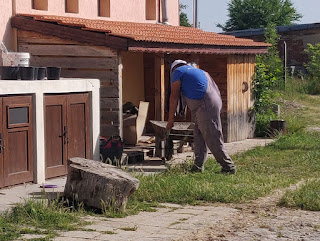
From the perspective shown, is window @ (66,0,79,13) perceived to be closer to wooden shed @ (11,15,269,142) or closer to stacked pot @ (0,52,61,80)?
wooden shed @ (11,15,269,142)

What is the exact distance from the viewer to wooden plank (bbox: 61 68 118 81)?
53.2ft

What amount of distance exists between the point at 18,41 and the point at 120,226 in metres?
7.88

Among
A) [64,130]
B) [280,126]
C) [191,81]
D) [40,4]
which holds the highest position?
[40,4]

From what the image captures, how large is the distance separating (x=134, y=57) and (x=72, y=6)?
2.26m

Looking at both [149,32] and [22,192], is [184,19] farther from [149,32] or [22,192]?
[22,192]

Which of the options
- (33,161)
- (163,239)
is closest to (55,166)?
(33,161)

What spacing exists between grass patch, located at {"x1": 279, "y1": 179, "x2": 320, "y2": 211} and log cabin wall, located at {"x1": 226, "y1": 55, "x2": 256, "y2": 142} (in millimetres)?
8442

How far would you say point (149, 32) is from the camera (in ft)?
60.8

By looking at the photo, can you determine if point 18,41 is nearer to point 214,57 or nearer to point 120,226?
point 214,57

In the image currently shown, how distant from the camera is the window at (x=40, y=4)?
59.6 feet

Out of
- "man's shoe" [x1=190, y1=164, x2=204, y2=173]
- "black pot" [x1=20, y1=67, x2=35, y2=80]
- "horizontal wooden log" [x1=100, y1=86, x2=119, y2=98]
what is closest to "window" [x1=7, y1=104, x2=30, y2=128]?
"black pot" [x1=20, y1=67, x2=35, y2=80]

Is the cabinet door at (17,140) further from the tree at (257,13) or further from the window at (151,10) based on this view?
the tree at (257,13)

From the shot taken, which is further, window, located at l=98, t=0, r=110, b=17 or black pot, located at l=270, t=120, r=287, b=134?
black pot, located at l=270, t=120, r=287, b=134

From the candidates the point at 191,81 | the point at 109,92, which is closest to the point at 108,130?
the point at 109,92
